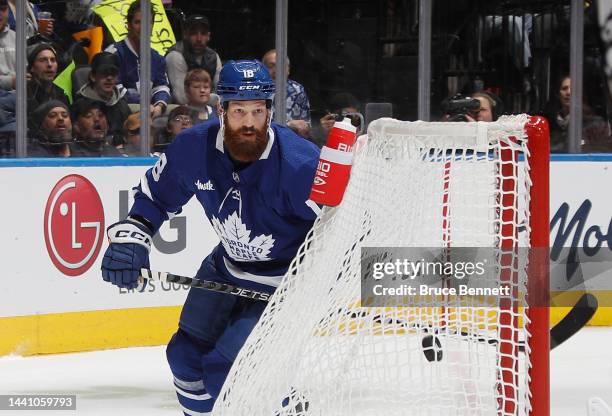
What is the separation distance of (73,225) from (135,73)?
2.44 feet

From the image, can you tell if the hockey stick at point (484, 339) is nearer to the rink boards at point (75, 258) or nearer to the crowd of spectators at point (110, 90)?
the crowd of spectators at point (110, 90)

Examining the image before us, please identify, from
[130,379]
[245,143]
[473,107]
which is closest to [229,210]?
[245,143]

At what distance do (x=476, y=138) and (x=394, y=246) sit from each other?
1.01 ft

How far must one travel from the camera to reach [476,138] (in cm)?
242

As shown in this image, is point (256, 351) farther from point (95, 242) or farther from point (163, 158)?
point (95, 242)

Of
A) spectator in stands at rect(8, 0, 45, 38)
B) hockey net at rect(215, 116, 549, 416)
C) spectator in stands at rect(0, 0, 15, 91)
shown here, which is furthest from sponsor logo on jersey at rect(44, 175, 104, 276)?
hockey net at rect(215, 116, 549, 416)

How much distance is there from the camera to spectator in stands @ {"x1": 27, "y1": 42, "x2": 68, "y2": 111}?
5.03 m

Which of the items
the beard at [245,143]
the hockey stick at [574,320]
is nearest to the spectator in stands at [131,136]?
the hockey stick at [574,320]

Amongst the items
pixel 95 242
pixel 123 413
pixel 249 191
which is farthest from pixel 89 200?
pixel 249 191

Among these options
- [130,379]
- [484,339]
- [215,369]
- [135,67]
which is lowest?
[130,379]

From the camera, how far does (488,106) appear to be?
18.8ft

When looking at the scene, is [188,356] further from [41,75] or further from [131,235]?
[41,75]

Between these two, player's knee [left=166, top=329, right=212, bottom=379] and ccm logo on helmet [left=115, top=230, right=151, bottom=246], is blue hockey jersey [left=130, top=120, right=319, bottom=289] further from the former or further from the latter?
player's knee [left=166, top=329, right=212, bottom=379]

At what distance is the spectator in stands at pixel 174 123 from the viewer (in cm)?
540
